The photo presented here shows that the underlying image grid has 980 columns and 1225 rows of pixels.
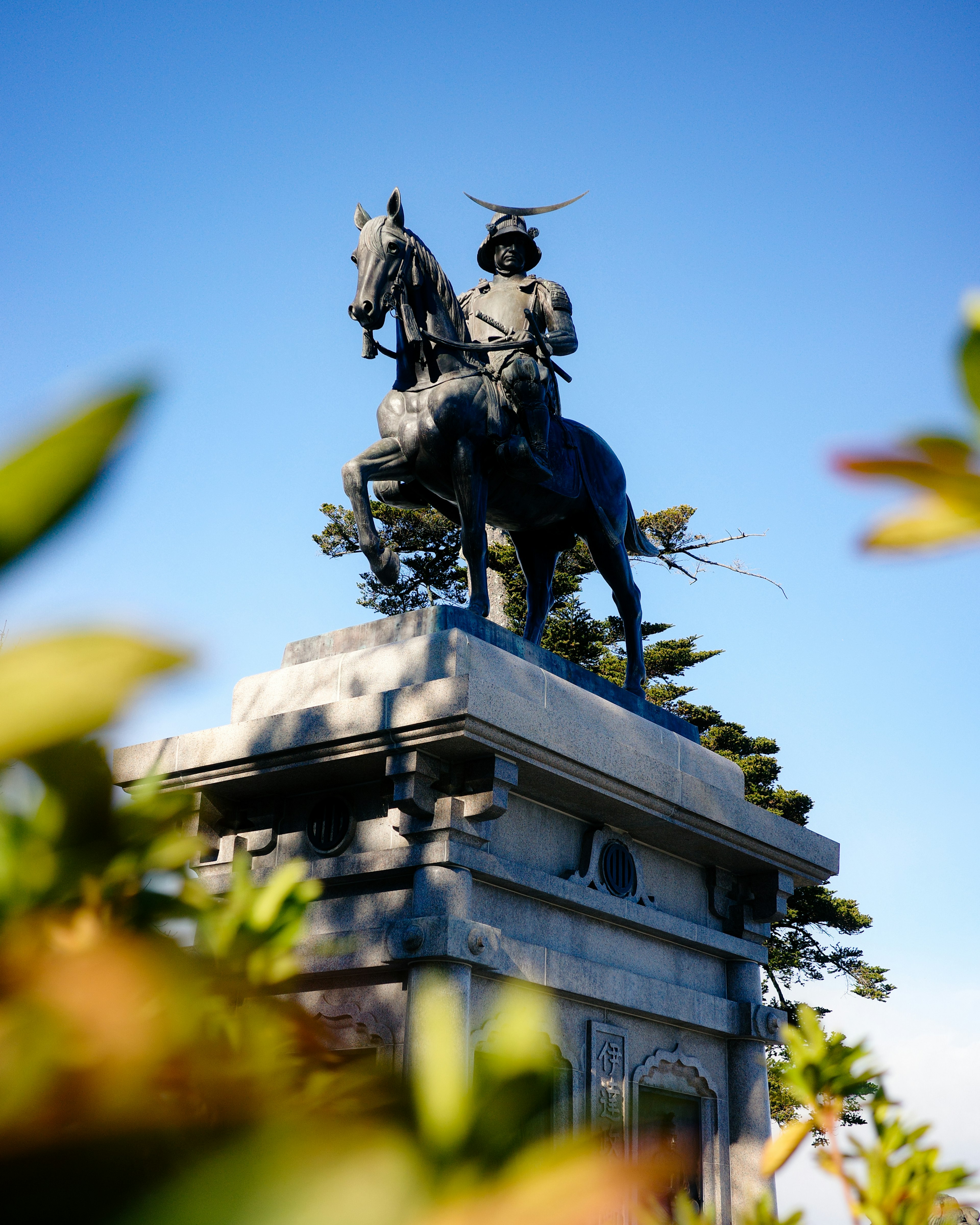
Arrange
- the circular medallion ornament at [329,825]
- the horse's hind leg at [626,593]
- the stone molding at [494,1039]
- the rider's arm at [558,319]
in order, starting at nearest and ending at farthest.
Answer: the stone molding at [494,1039] → the circular medallion ornament at [329,825] → the rider's arm at [558,319] → the horse's hind leg at [626,593]

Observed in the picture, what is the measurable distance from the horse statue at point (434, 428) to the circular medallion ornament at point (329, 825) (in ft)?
4.34

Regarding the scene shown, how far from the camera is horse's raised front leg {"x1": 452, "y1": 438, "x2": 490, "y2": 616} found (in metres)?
6.65

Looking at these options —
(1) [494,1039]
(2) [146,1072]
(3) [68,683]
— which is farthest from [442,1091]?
(1) [494,1039]

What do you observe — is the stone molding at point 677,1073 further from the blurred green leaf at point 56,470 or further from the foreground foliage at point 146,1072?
the blurred green leaf at point 56,470

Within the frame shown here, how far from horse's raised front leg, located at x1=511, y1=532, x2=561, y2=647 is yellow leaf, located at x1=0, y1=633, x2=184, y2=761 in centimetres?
748

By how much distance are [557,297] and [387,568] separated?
78.8 inches

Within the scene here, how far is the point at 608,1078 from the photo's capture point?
21.2 ft

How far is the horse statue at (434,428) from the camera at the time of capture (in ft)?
21.3

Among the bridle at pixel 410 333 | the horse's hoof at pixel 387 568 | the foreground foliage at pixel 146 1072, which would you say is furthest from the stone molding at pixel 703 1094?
the foreground foliage at pixel 146 1072

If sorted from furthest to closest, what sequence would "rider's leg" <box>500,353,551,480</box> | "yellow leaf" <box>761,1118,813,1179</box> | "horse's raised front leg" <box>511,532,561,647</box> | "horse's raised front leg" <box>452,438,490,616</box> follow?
1. "horse's raised front leg" <box>511,532,561,647</box>
2. "rider's leg" <box>500,353,551,480</box>
3. "horse's raised front leg" <box>452,438,490,616</box>
4. "yellow leaf" <box>761,1118,813,1179</box>

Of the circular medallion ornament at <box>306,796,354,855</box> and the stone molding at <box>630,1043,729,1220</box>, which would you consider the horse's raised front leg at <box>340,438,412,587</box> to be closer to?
the circular medallion ornament at <box>306,796,354,855</box>

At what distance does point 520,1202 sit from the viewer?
0.53 metres

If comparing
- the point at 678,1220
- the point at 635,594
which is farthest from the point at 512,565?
the point at 678,1220

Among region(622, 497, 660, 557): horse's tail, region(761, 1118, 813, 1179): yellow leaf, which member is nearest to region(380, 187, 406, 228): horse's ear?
region(622, 497, 660, 557): horse's tail
